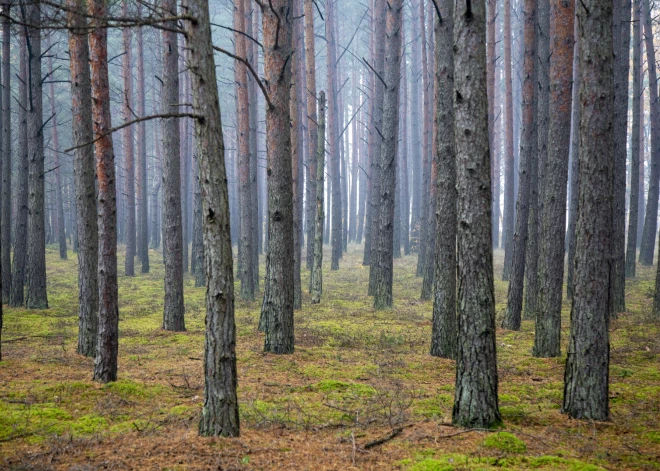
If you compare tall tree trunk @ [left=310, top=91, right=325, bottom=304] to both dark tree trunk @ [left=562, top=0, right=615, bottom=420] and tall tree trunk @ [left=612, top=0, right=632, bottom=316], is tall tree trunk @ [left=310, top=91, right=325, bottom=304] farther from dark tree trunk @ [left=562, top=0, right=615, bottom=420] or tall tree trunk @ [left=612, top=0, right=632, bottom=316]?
dark tree trunk @ [left=562, top=0, right=615, bottom=420]

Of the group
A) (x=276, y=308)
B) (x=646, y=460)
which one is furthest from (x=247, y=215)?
(x=646, y=460)

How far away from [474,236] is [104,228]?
5.13 metres

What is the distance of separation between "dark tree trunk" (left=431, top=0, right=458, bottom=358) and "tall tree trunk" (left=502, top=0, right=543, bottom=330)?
3.58 m

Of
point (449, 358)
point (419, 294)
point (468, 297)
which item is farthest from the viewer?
point (419, 294)

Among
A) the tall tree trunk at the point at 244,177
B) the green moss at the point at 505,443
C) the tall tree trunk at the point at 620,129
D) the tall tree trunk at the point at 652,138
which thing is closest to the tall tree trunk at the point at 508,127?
the tall tree trunk at the point at 652,138

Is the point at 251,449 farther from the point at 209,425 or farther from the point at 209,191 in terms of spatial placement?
the point at 209,191

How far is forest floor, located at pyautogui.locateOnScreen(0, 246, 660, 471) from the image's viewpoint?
5082 millimetres

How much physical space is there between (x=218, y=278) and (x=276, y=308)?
16.0ft

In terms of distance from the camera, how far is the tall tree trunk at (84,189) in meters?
8.86

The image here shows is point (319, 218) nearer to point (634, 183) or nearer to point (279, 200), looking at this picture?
point (279, 200)

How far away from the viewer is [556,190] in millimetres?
9930

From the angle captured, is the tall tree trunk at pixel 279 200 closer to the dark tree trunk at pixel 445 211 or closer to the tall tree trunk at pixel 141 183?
the dark tree trunk at pixel 445 211

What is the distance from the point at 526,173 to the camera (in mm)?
13297

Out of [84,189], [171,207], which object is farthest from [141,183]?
[84,189]
